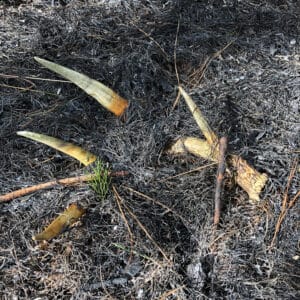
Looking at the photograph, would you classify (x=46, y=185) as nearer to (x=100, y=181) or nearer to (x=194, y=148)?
(x=100, y=181)

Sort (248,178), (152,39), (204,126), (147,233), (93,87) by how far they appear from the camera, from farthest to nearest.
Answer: (152,39)
(93,87)
(204,126)
(248,178)
(147,233)

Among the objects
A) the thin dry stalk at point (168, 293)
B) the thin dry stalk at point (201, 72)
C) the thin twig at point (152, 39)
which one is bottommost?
the thin dry stalk at point (168, 293)

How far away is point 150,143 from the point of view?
249 centimetres

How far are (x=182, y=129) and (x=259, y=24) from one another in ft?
3.47

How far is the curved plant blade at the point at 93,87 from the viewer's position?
2598 mm

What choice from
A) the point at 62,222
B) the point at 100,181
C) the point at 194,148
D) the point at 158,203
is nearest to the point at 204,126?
the point at 194,148

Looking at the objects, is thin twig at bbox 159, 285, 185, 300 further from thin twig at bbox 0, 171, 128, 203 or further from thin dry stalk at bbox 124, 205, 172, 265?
thin twig at bbox 0, 171, 128, 203

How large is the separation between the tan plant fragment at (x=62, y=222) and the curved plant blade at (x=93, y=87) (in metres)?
0.61

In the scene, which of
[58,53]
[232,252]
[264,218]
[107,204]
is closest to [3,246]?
[107,204]

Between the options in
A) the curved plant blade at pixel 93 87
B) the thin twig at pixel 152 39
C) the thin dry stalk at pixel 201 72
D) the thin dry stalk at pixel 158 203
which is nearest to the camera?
the thin dry stalk at pixel 158 203

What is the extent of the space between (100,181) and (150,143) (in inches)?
14.4

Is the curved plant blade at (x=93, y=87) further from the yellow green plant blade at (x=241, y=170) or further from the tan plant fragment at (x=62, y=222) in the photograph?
the tan plant fragment at (x=62, y=222)

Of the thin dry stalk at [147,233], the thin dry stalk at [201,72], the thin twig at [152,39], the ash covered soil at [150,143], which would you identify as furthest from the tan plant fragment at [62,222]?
the thin twig at [152,39]

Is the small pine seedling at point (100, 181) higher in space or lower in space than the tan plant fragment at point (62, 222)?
higher
